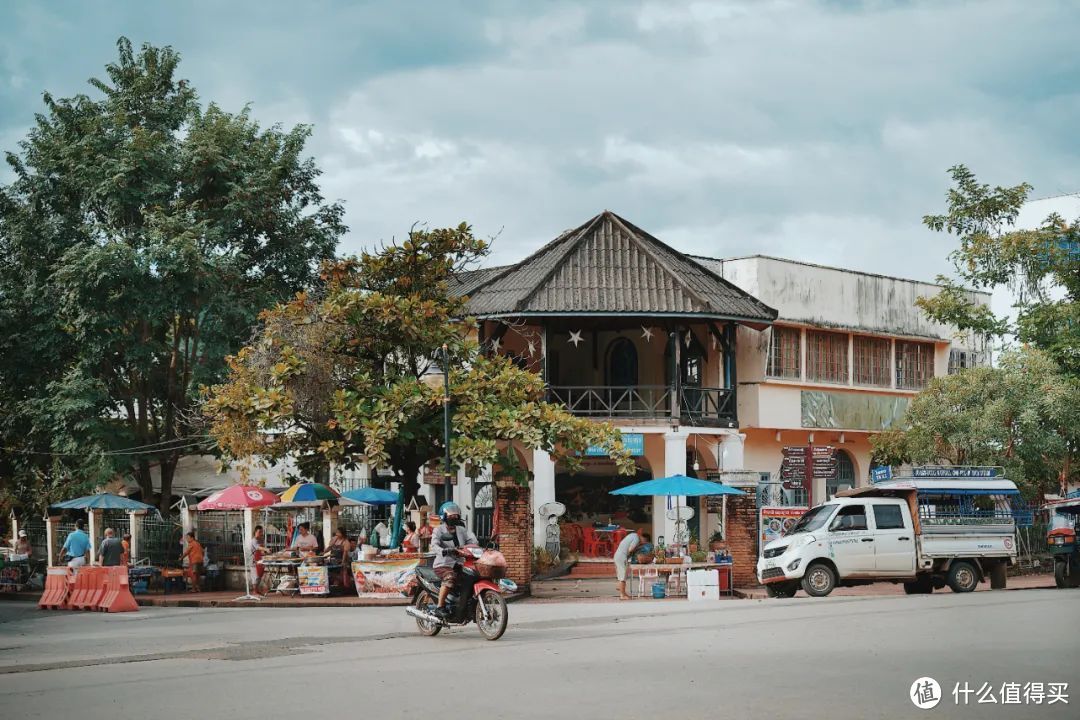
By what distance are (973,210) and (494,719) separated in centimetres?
2723

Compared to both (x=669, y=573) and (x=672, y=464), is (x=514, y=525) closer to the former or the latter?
(x=669, y=573)

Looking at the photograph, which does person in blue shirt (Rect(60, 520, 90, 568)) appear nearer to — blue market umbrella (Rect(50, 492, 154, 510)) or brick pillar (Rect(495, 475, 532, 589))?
blue market umbrella (Rect(50, 492, 154, 510))

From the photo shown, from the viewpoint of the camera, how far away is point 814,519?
80.3 feet

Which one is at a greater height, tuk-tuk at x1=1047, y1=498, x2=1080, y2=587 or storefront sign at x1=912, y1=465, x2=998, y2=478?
storefront sign at x1=912, y1=465, x2=998, y2=478

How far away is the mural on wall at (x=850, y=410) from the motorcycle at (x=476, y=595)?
74.1 ft

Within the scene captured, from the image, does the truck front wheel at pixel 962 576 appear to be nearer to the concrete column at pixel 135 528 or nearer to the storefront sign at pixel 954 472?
the storefront sign at pixel 954 472

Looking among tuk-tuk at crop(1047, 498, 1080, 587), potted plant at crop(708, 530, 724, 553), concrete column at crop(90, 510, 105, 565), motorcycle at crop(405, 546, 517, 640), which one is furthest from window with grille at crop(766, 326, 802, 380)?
motorcycle at crop(405, 546, 517, 640)

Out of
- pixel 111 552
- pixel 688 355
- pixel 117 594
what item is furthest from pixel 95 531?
pixel 688 355

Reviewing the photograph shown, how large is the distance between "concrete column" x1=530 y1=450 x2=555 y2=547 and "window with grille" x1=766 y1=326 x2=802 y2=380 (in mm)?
7138

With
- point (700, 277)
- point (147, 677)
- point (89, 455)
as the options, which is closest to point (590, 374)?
point (700, 277)

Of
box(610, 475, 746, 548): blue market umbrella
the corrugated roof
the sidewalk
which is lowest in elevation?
the sidewalk

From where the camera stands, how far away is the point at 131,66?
35.1 m

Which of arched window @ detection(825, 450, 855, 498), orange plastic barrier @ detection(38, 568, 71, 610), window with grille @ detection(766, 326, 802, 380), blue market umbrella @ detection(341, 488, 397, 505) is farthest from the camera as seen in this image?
arched window @ detection(825, 450, 855, 498)

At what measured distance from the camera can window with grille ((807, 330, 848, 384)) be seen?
37.8m
